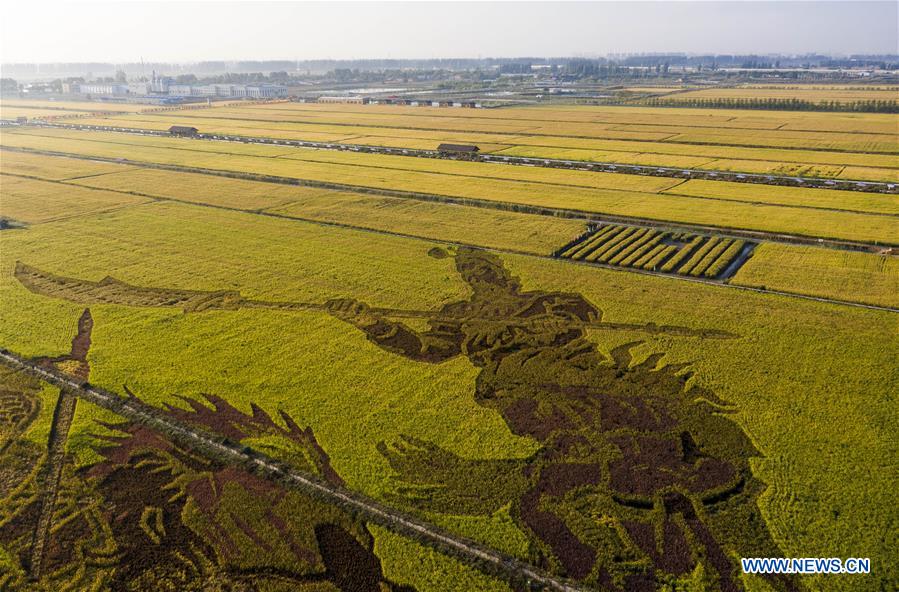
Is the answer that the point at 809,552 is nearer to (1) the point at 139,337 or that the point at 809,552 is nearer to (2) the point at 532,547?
(2) the point at 532,547

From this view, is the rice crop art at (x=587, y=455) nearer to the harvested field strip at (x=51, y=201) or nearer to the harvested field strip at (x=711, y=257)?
the harvested field strip at (x=711, y=257)

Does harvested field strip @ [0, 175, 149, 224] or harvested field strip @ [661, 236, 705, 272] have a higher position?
harvested field strip @ [0, 175, 149, 224]

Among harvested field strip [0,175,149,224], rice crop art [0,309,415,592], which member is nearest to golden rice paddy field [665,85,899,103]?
harvested field strip [0,175,149,224]

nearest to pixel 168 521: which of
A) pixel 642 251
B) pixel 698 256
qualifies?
pixel 642 251

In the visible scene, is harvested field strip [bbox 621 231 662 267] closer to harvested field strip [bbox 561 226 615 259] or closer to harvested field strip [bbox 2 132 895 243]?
harvested field strip [bbox 561 226 615 259]

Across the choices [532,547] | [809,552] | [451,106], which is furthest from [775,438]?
[451,106]
